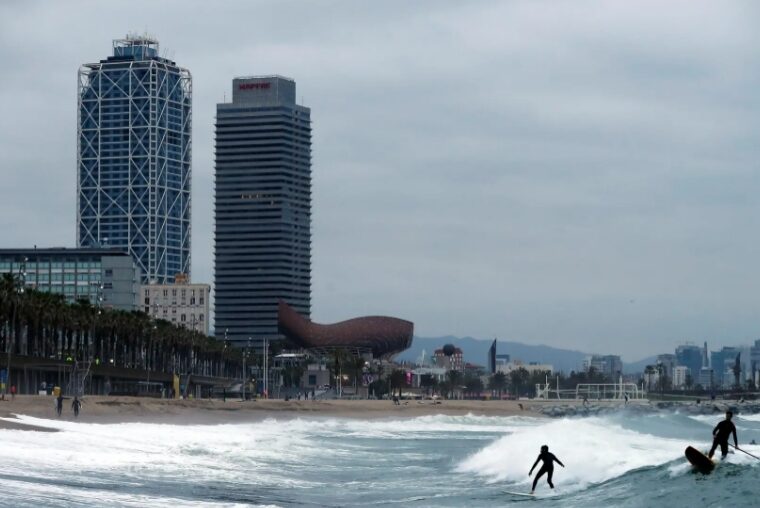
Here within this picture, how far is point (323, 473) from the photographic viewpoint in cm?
4525

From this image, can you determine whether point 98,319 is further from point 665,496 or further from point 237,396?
point 665,496

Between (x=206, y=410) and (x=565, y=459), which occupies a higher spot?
(x=206, y=410)

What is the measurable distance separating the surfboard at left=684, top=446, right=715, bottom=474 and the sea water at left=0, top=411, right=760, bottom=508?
0.44 m

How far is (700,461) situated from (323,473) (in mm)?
15418

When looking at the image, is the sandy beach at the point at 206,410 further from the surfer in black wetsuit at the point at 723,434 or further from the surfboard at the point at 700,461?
the surfer in black wetsuit at the point at 723,434

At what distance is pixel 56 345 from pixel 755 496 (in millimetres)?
98269

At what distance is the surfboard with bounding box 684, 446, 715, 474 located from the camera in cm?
3350

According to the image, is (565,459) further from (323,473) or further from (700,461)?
(700,461)

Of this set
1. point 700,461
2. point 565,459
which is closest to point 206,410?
point 565,459

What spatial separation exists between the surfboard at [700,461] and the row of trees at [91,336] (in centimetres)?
7019

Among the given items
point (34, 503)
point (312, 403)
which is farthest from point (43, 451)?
point (312, 403)

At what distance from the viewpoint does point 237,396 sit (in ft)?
609

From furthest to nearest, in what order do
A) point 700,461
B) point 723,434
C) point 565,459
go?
point 565,459 → point 700,461 → point 723,434

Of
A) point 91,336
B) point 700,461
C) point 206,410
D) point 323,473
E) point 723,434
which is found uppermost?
point 91,336
